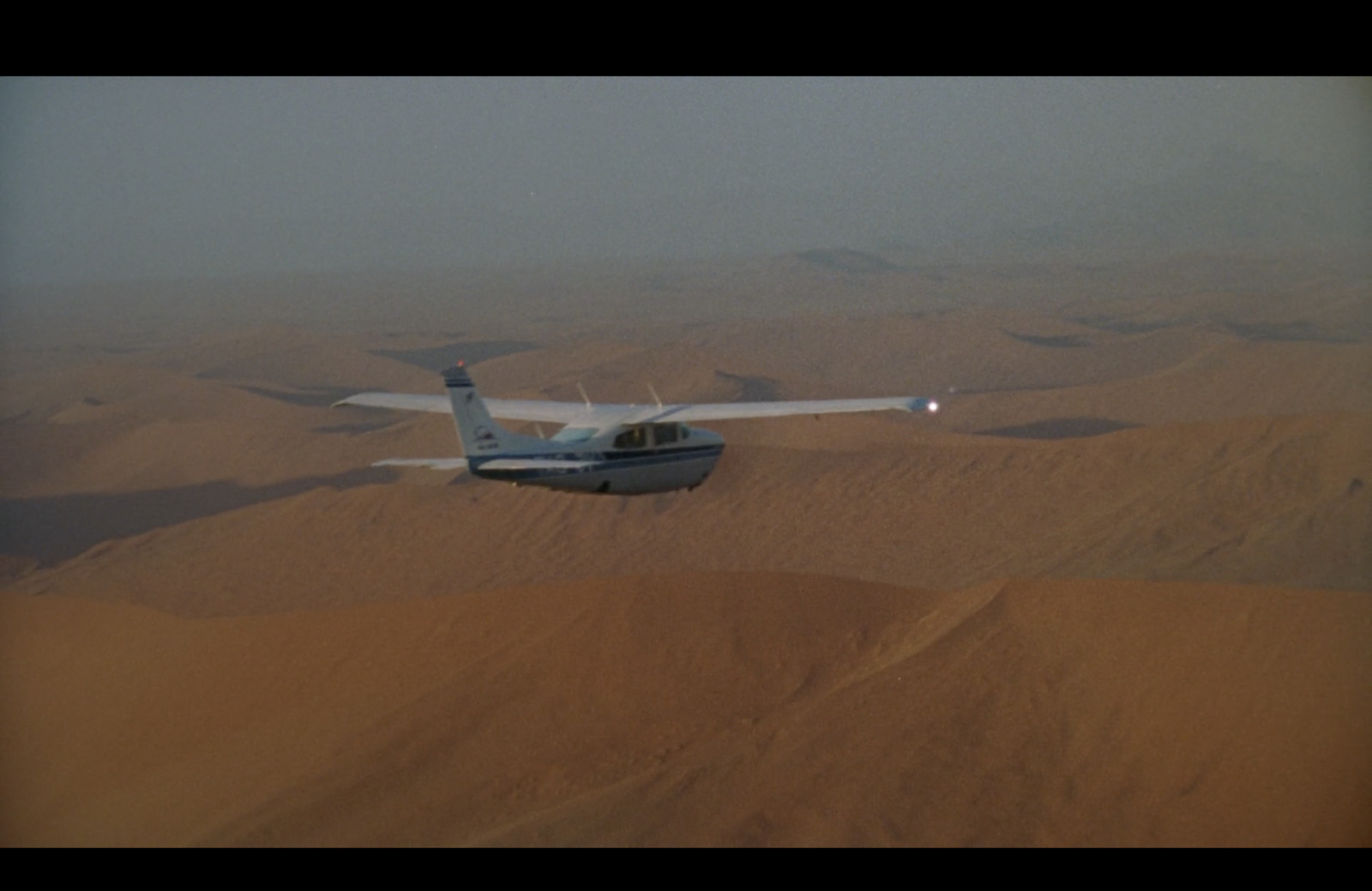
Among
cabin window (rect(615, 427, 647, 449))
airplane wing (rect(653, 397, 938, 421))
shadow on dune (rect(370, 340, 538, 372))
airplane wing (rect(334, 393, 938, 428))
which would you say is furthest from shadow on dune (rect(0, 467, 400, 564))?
shadow on dune (rect(370, 340, 538, 372))

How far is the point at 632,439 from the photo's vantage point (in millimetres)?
21969

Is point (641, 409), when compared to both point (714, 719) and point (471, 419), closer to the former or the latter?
point (471, 419)

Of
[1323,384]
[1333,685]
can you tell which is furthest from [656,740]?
[1323,384]

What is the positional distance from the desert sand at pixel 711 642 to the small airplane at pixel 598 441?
2464 millimetres

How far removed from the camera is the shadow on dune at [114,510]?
3584cm

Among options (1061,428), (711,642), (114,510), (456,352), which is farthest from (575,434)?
(456,352)

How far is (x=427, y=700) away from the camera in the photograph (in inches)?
701

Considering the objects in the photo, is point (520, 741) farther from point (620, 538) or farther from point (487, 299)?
point (487, 299)

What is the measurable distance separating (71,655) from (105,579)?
34.9 ft

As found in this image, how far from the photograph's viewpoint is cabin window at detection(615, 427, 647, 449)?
21.8 meters

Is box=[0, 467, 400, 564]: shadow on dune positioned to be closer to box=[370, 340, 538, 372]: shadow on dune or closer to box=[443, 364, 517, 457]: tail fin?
box=[443, 364, 517, 457]: tail fin

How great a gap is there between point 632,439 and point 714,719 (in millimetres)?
7413

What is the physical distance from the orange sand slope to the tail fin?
10.1ft

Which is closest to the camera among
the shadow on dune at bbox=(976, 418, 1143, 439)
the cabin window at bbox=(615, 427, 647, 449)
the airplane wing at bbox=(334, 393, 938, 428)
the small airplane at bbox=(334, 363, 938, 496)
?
the small airplane at bbox=(334, 363, 938, 496)
